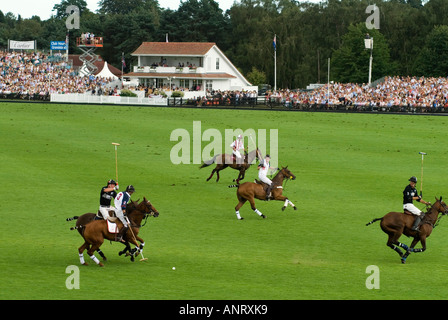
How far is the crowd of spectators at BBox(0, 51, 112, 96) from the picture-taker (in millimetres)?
85219

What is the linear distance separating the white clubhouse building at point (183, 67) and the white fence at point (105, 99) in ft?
68.1

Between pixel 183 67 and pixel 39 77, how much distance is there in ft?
63.9

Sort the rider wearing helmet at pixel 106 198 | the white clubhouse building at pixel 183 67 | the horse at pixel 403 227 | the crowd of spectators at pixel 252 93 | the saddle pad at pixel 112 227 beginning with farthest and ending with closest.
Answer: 1. the white clubhouse building at pixel 183 67
2. the crowd of spectators at pixel 252 93
3. the horse at pixel 403 227
4. the rider wearing helmet at pixel 106 198
5. the saddle pad at pixel 112 227

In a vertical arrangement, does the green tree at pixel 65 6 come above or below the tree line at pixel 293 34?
above

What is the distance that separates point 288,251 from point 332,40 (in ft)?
343

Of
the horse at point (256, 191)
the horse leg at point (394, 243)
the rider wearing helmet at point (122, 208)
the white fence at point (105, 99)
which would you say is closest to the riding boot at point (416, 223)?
the horse leg at point (394, 243)

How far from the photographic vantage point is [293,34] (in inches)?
4882

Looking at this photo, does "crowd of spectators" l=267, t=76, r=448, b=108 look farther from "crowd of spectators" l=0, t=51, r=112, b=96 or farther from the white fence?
"crowd of spectators" l=0, t=51, r=112, b=96

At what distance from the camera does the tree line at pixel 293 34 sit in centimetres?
10356

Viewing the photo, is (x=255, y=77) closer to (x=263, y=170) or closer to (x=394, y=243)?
(x=263, y=170)

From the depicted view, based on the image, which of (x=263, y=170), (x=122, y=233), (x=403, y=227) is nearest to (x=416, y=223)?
(x=403, y=227)

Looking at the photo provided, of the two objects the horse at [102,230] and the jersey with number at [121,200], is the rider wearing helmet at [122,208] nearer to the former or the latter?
the jersey with number at [121,200]

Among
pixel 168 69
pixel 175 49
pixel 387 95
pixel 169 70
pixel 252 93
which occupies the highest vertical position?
pixel 175 49
